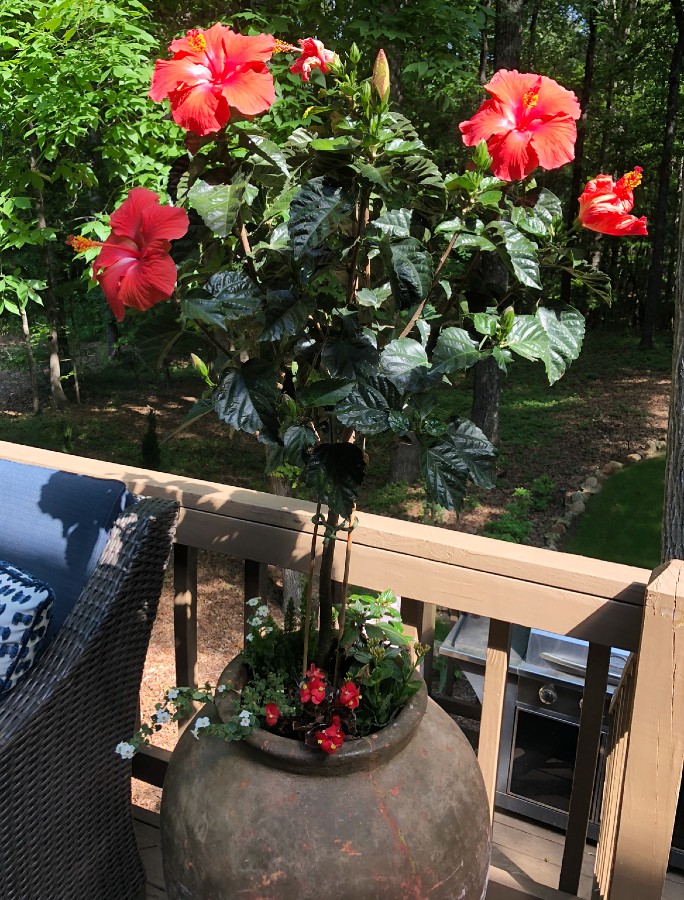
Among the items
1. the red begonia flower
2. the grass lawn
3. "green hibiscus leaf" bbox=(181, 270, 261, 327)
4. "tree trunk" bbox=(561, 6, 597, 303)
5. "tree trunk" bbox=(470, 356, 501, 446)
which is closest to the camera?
"green hibiscus leaf" bbox=(181, 270, 261, 327)

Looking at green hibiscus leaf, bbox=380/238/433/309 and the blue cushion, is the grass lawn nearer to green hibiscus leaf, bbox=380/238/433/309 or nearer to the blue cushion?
the blue cushion

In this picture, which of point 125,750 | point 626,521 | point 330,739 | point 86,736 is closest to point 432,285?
point 330,739

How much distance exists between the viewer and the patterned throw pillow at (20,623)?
1.30m

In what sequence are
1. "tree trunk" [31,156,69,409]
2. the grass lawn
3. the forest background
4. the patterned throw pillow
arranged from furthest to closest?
1. "tree trunk" [31,156,69,409]
2. the grass lawn
3. the forest background
4. the patterned throw pillow

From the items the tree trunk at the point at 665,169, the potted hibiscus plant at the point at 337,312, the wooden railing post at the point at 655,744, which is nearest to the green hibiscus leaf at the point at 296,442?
the potted hibiscus plant at the point at 337,312

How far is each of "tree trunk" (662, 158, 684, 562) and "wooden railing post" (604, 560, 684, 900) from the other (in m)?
2.36

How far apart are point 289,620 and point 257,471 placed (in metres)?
6.45

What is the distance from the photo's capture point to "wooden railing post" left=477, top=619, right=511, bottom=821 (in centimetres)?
130

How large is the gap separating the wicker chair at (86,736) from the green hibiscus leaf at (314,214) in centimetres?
70

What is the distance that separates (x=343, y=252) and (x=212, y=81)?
0.26 metres

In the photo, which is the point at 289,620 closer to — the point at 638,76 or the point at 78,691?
the point at 78,691

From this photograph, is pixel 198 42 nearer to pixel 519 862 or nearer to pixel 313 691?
pixel 313 691

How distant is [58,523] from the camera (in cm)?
149

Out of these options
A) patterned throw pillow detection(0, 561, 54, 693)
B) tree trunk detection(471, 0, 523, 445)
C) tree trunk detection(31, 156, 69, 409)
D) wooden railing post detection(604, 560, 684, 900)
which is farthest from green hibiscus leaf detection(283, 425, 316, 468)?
tree trunk detection(31, 156, 69, 409)
